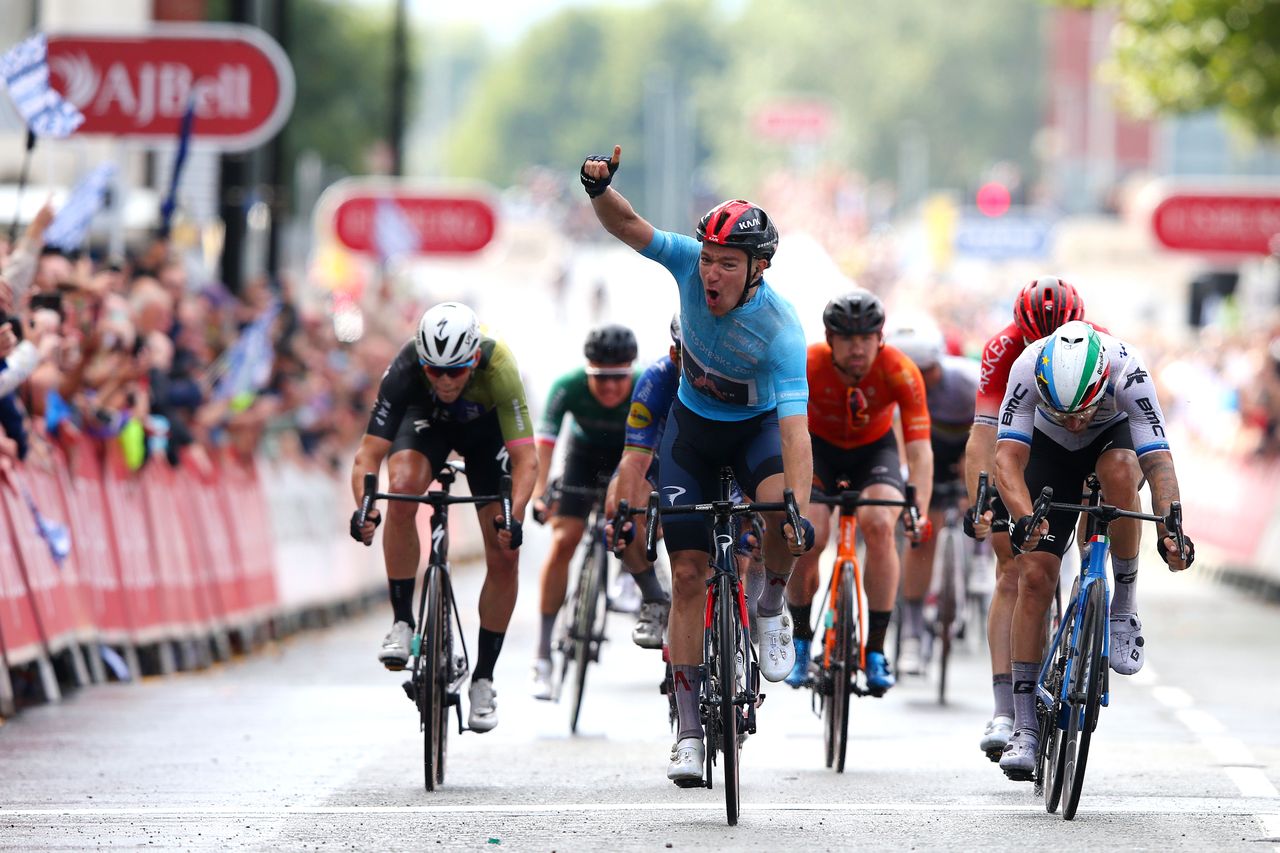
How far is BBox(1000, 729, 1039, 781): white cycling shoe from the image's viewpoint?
30.8ft

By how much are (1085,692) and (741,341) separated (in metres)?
1.73

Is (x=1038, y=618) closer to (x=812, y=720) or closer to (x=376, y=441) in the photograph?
(x=376, y=441)

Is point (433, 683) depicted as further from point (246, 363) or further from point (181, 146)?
point (181, 146)

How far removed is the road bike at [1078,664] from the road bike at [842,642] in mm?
1555

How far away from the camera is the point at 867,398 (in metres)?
11.5

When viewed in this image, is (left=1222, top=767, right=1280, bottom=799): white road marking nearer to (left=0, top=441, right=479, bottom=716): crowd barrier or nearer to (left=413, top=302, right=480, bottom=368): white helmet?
(left=413, top=302, right=480, bottom=368): white helmet

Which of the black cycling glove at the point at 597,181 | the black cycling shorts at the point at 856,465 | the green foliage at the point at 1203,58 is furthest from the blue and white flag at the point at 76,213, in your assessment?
the green foliage at the point at 1203,58

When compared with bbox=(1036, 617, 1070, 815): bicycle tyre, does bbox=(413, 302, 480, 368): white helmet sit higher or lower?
higher

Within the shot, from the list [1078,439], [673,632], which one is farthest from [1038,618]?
[673,632]

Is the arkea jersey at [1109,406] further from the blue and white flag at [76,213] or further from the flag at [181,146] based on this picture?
the flag at [181,146]

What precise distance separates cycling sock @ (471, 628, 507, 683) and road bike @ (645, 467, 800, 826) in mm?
1633

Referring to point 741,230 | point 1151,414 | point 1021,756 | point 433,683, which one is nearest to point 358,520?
point 433,683

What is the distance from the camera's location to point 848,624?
10906 mm

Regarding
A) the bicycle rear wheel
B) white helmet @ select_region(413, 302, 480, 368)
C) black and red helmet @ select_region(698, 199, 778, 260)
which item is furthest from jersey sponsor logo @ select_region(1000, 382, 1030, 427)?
the bicycle rear wheel
